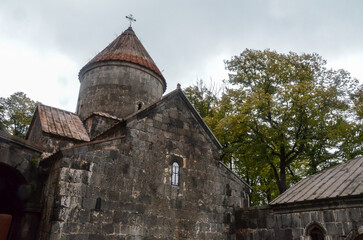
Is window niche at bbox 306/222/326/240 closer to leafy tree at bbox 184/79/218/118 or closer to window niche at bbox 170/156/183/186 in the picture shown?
window niche at bbox 170/156/183/186

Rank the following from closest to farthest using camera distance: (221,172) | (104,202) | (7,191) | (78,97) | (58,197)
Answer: (58,197) → (104,202) → (7,191) → (221,172) → (78,97)

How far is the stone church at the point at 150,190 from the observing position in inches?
262

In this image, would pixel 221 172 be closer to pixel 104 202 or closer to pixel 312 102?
pixel 104 202

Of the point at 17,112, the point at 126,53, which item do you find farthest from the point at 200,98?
the point at 17,112

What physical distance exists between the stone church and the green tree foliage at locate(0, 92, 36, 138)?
13.3 m

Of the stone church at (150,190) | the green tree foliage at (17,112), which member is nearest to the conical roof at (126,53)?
the stone church at (150,190)

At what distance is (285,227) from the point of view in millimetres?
7531

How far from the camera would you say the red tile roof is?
10.2 meters

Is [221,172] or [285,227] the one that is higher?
[221,172]

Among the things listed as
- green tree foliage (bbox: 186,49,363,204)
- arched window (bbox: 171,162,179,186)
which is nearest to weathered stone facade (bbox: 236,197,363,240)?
arched window (bbox: 171,162,179,186)

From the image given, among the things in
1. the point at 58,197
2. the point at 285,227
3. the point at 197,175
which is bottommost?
the point at 285,227

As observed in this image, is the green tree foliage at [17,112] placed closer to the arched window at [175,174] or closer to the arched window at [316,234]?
the arched window at [175,174]

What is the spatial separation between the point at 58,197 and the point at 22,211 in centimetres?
187

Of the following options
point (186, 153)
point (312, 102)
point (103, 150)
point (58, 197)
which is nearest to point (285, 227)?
point (186, 153)
